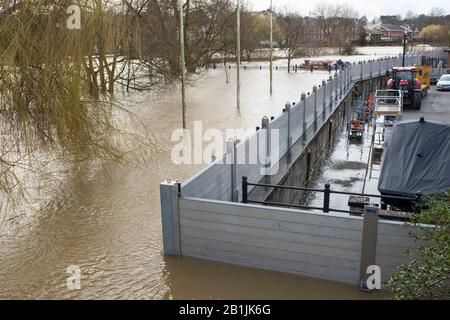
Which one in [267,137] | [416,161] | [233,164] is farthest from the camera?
[267,137]

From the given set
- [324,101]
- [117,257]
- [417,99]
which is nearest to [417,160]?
[117,257]

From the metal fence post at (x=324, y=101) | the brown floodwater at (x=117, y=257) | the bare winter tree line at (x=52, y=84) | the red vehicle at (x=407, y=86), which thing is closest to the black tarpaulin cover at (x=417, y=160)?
the brown floodwater at (x=117, y=257)

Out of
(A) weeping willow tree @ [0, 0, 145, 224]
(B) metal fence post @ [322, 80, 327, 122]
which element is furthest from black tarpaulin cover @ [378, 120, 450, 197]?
(B) metal fence post @ [322, 80, 327, 122]

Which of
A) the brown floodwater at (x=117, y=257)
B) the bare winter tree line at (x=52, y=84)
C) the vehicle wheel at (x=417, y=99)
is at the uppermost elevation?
the bare winter tree line at (x=52, y=84)

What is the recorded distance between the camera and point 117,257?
701 centimetres

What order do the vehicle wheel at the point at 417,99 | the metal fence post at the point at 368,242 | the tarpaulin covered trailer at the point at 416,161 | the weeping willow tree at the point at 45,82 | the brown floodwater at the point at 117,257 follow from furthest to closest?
the vehicle wheel at the point at 417,99, the tarpaulin covered trailer at the point at 416,161, the weeping willow tree at the point at 45,82, the brown floodwater at the point at 117,257, the metal fence post at the point at 368,242

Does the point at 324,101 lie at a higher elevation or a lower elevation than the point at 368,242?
higher

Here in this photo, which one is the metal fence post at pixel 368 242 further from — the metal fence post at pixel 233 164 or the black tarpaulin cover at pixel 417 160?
the black tarpaulin cover at pixel 417 160

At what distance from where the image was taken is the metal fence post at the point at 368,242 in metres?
5.53

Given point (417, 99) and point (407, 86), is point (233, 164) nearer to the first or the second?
point (407, 86)

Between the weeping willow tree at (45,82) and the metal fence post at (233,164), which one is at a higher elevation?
the weeping willow tree at (45,82)

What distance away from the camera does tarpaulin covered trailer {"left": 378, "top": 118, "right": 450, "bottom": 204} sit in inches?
340

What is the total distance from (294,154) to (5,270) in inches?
325

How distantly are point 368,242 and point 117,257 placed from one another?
3.65 m
